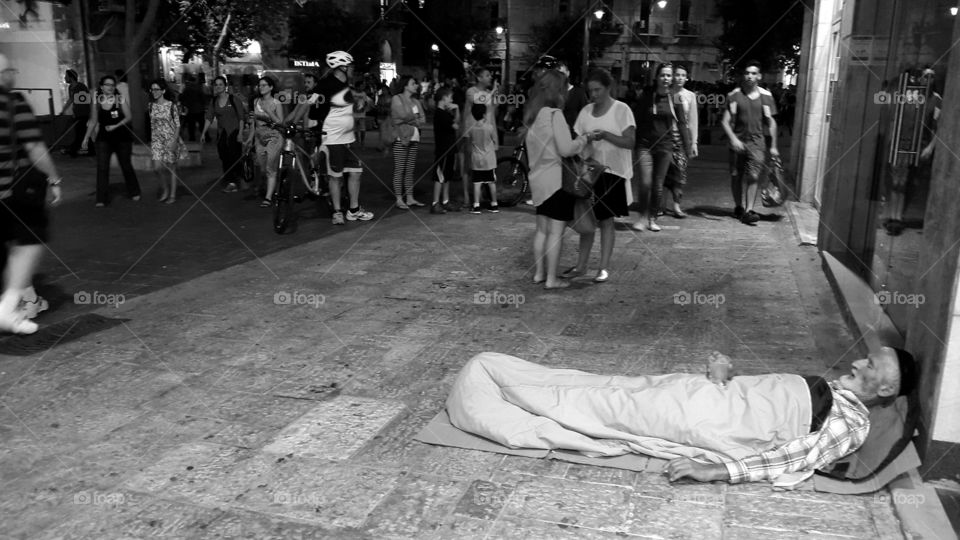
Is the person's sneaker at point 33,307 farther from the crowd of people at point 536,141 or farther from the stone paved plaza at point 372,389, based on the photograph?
the crowd of people at point 536,141

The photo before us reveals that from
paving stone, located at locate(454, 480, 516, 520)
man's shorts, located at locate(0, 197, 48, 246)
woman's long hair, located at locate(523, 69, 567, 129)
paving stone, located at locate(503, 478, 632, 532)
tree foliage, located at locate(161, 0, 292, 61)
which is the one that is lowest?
paving stone, located at locate(454, 480, 516, 520)

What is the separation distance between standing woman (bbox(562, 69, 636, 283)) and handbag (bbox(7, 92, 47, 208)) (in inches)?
158

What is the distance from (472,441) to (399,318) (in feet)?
7.10

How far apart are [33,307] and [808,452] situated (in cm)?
519

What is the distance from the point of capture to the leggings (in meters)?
9.98

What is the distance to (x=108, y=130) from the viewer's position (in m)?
10.2

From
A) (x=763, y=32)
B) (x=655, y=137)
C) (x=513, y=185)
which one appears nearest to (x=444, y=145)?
(x=513, y=185)

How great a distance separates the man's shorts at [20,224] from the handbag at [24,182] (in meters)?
0.03

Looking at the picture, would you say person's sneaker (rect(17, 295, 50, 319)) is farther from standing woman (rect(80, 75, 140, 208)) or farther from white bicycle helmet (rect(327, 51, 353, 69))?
standing woman (rect(80, 75, 140, 208))

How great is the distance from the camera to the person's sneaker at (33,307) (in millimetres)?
5672

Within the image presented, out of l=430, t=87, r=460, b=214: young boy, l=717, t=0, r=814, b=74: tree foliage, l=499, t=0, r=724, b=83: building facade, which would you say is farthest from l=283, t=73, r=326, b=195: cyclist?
l=499, t=0, r=724, b=83: building facade

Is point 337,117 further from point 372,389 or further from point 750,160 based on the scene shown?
point 372,389

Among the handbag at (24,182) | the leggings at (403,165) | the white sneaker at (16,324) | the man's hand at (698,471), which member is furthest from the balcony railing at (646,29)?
the man's hand at (698,471)

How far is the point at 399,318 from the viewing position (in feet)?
19.2
